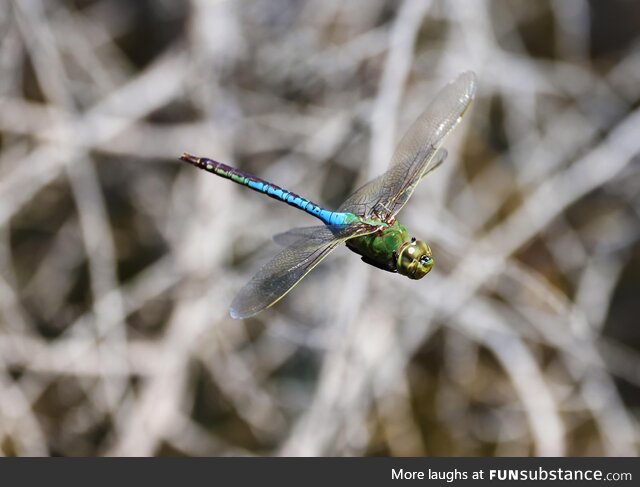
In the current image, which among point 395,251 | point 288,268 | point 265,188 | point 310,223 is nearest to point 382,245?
point 395,251

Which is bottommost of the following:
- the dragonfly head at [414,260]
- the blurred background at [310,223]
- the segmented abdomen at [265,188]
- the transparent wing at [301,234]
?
the dragonfly head at [414,260]

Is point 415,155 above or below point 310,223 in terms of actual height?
below

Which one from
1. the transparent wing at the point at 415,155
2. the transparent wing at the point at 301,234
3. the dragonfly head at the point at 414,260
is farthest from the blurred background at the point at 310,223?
the dragonfly head at the point at 414,260

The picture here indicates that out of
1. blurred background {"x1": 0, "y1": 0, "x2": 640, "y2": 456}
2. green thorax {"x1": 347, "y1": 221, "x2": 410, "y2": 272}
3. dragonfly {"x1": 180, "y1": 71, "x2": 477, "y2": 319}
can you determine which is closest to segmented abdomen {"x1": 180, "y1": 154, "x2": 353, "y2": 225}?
dragonfly {"x1": 180, "y1": 71, "x2": 477, "y2": 319}

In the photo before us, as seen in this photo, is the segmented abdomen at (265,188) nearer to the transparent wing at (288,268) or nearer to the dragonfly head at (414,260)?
the transparent wing at (288,268)

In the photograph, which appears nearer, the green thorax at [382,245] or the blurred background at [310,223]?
the green thorax at [382,245]

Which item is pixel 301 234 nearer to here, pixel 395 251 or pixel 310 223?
pixel 395 251

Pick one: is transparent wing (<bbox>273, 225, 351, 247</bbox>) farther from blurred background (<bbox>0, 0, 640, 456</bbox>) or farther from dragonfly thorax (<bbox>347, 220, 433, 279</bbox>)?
blurred background (<bbox>0, 0, 640, 456</bbox>)
